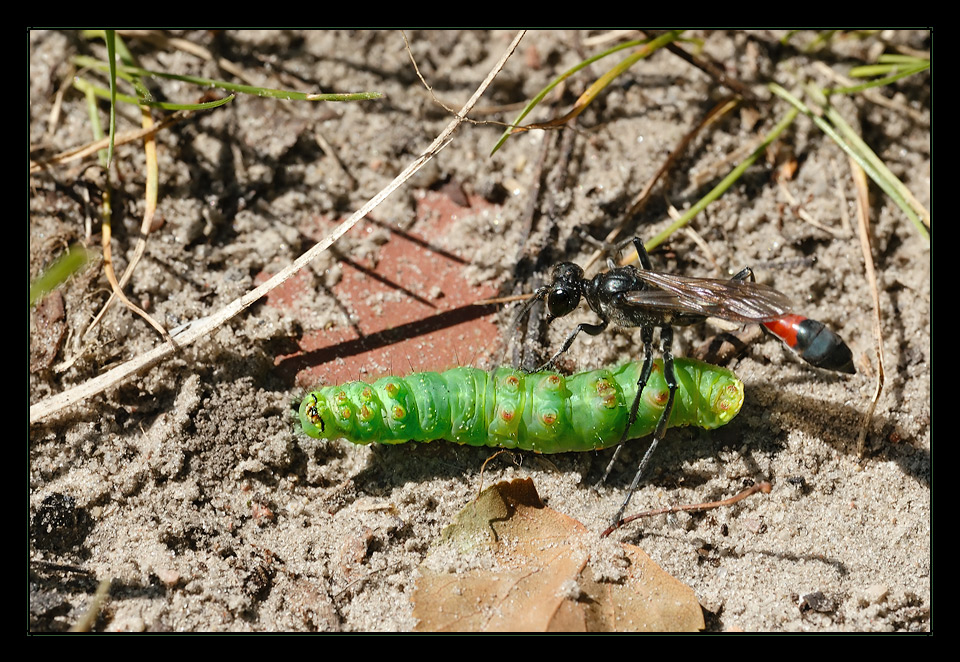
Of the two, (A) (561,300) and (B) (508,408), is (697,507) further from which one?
(A) (561,300)

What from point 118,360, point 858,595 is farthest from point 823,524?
point 118,360

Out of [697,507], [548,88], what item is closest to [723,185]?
[548,88]

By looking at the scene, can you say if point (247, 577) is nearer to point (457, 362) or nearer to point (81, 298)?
point (457, 362)

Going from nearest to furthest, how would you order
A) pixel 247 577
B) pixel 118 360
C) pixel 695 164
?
pixel 247 577 < pixel 118 360 < pixel 695 164

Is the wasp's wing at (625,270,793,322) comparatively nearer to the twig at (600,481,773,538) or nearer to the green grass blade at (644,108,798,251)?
the green grass blade at (644,108,798,251)

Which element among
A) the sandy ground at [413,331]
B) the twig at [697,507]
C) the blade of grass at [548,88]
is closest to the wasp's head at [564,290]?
the sandy ground at [413,331]

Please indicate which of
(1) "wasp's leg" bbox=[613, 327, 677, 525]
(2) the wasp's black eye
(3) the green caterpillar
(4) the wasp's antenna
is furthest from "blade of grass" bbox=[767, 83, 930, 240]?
(4) the wasp's antenna

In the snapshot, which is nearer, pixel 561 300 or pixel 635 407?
pixel 635 407
